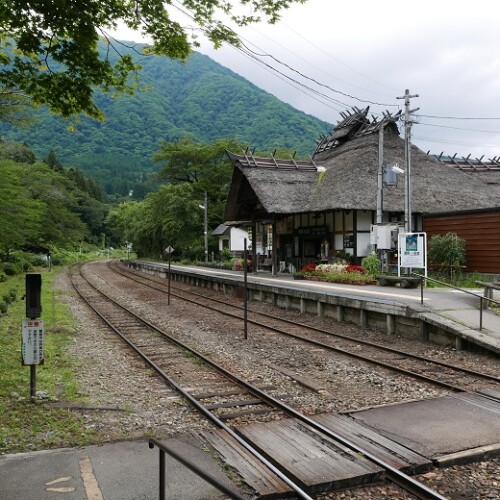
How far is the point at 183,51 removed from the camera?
590cm

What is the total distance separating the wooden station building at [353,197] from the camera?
773 inches

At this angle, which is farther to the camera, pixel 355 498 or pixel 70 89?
pixel 70 89

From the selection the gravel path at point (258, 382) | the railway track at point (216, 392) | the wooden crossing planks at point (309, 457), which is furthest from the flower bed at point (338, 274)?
the wooden crossing planks at point (309, 457)

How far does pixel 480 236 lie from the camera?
17.3 metres

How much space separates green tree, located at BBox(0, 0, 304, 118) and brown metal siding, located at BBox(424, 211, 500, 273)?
14.0 meters

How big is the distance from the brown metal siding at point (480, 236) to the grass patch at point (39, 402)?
Result: 13.9m

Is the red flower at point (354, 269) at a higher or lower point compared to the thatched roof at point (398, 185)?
lower

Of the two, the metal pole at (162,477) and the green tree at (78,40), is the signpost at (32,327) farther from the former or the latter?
the metal pole at (162,477)

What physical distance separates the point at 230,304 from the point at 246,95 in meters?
84.5

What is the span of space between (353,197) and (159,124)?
87.7 metres

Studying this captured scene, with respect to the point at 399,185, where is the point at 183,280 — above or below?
below

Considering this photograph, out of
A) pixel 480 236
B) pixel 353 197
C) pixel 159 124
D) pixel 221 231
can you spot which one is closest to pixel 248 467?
pixel 480 236

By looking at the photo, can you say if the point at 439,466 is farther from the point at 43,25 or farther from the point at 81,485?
the point at 43,25

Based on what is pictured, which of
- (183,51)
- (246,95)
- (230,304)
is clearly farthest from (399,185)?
(246,95)
